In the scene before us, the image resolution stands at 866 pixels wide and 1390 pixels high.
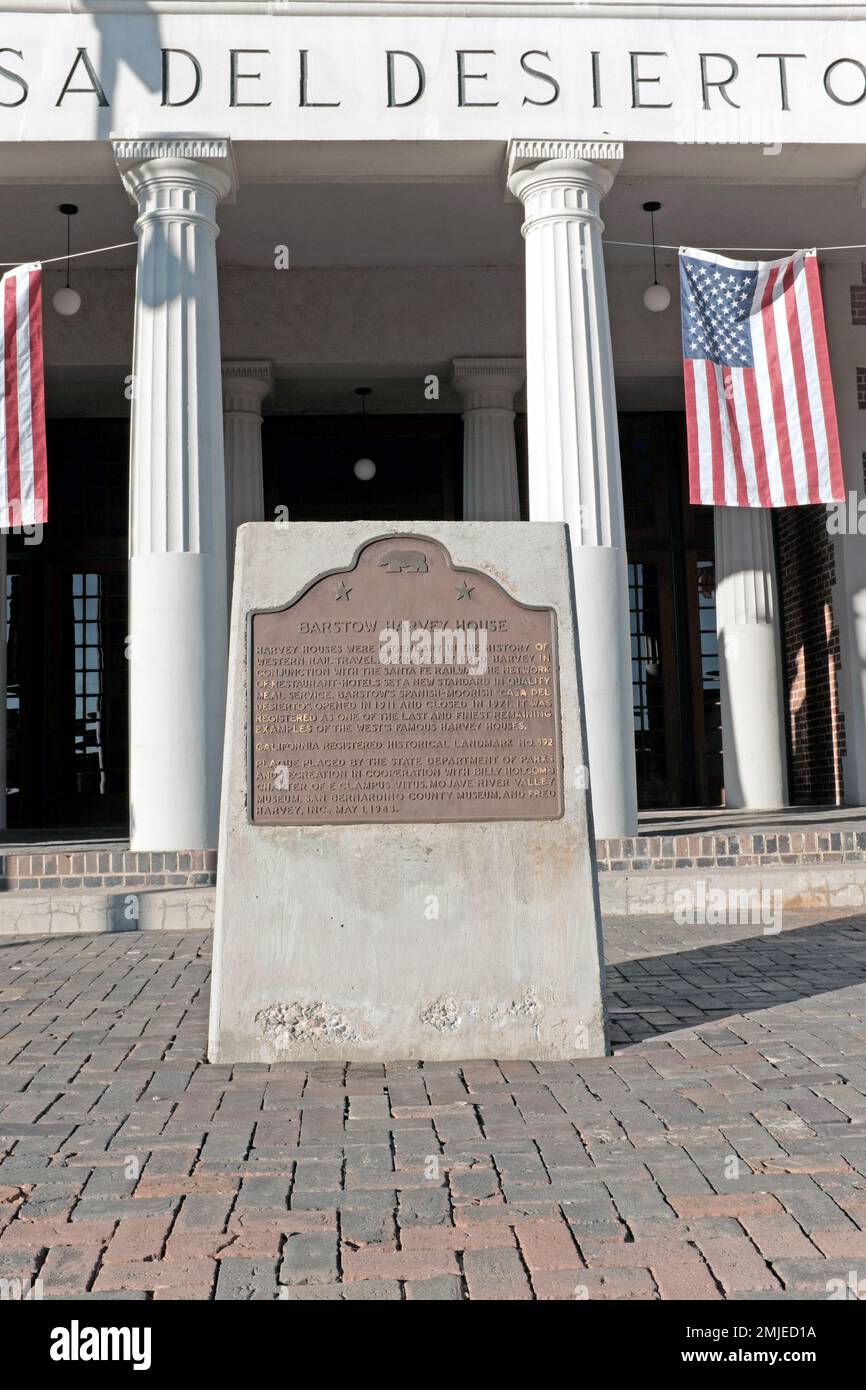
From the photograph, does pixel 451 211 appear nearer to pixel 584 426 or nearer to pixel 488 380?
pixel 488 380

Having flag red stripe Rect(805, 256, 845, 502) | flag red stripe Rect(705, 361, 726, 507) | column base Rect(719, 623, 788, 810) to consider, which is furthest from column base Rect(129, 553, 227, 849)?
column base Rect(719, 623, 788, 810)

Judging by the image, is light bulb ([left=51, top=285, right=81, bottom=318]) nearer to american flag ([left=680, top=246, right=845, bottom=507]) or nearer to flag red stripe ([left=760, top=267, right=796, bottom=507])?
american flag ([left=680, top=246, right=845, bottom=507])

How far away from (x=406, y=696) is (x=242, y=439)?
10.8 meters

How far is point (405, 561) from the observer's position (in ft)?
17.6

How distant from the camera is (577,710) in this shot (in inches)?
208

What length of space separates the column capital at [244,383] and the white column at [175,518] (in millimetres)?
4226

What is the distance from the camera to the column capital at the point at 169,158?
10750mm

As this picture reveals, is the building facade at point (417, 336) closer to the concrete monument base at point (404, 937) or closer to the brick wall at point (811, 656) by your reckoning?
the brick wall at point (811, 656)

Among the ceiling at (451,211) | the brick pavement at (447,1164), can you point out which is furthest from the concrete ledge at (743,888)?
the ceiling at (451,211)

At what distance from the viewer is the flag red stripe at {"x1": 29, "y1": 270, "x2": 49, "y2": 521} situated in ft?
35.5

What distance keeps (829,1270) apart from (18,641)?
15.8 meters

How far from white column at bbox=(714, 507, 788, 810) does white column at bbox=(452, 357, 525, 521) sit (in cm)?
271

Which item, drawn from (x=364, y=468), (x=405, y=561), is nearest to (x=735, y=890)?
(x=405, y=561)
